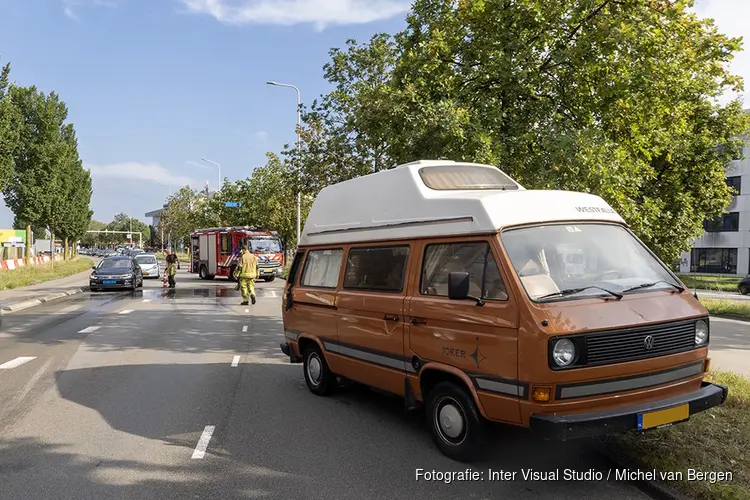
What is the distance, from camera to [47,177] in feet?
127

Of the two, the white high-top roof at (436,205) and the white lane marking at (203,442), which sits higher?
the white high-top roof at (436,205)

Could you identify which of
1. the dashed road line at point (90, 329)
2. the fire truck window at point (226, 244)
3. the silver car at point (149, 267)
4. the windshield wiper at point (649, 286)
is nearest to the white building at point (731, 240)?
the fire truck window at point (226, 244)

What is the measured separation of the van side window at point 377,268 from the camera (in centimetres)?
572

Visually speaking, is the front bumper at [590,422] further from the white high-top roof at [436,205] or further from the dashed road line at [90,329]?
the dashed road line at [90,329]

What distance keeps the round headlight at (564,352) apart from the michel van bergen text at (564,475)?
105 centimetres

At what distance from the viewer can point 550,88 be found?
10055mm

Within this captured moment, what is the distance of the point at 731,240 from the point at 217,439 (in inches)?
2384

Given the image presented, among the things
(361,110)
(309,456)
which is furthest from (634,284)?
(361,110)

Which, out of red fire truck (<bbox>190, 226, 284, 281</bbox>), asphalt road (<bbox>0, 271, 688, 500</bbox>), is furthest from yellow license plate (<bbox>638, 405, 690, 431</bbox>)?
red fire truck (<bbox>190, 226, 284, 281</bbox>)

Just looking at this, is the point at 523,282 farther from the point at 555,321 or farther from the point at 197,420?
the point at 197,420

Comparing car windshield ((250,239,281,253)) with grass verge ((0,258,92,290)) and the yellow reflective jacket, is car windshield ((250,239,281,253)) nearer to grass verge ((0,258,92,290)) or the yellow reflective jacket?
grass verge ((0,258,92,290))

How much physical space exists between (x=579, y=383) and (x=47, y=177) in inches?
1637

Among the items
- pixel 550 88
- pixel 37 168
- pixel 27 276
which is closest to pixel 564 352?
pixel 550 88

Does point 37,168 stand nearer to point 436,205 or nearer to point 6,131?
point 6,131
